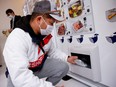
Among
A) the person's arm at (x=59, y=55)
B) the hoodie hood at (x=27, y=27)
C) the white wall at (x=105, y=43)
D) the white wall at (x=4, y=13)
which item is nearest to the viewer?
the hoodie hood at (x=27, y=27)

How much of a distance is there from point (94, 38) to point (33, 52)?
21.3 inches

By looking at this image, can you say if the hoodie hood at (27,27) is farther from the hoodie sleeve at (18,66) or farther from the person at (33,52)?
the hoodie sleeve at (18,66)

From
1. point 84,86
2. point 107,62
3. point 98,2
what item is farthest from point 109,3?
point 84,86

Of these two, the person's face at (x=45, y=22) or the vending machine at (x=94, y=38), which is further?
the vending machine at (x=94, y=38)

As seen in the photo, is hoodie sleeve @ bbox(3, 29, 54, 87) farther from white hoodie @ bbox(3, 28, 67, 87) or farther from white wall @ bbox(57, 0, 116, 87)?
white wall @ bbox(57, 0, 116, 87)

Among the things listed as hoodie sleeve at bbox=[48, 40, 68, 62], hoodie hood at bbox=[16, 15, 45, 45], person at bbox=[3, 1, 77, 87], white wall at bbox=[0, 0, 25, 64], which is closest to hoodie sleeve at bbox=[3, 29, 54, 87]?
person at bbox=[3, 1, 77, 87]

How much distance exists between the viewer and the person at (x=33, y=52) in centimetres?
91

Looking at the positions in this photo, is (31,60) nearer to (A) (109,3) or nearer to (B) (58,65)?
(B) (58,65)

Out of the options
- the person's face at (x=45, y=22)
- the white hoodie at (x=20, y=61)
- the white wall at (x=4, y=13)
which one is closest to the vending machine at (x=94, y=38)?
the person's face at (x=45, y=22)

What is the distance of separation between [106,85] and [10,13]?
8.64 feet

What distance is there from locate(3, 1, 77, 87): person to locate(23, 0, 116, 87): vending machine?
7.0 inches

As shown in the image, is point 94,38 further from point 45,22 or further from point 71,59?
point 45,22

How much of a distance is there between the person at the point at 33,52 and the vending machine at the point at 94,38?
178 mm

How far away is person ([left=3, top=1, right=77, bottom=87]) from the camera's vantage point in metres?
0.91
